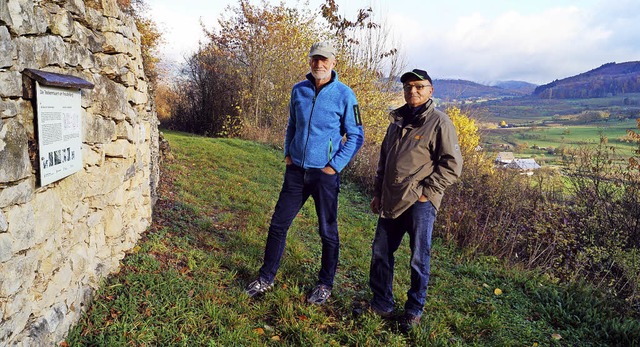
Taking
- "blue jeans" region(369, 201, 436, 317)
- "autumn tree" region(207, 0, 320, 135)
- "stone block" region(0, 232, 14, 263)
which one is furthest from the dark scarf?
"autumn tree" region(207, 0, 320, 135)

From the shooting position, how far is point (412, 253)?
308 centimetres

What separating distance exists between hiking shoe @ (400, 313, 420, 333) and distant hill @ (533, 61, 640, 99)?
7813 centimetres

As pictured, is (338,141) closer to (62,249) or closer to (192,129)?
(62,249)

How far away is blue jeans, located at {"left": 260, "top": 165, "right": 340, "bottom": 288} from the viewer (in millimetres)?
3285

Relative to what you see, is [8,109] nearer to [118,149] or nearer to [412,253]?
[118,149]

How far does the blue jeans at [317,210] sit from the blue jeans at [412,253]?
1.35ft

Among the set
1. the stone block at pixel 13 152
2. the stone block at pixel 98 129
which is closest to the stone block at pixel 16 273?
the stone block at pixel 13 152

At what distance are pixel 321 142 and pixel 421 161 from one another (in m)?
0.86

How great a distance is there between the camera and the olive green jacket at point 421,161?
2848 millimetres

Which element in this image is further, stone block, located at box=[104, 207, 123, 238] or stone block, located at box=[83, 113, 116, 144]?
stone block, located at box=[104, 207, 123, 238]

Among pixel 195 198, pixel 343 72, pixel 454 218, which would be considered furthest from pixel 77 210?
pixel 343 72

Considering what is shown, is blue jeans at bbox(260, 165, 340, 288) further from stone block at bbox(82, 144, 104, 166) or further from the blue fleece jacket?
stone block at bbox(82, 144, 104, 166)

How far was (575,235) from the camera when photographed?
625cm

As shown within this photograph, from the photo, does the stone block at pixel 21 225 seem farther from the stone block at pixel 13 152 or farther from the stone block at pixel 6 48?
the stone block at pixel 6 48
